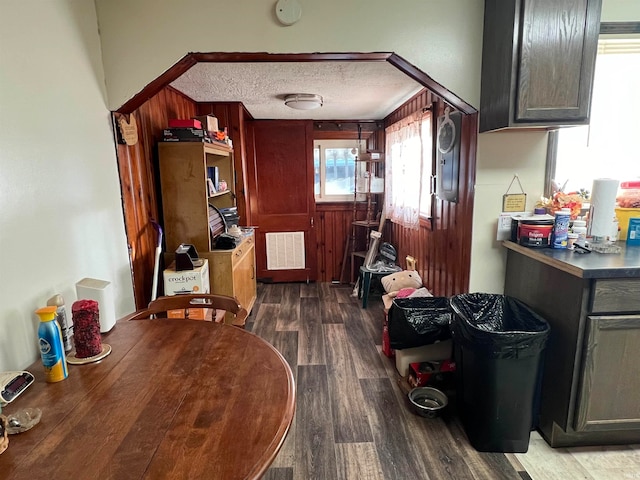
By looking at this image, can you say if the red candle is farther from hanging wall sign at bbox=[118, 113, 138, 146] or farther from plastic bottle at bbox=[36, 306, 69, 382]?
hanging wall sign at bbox=[118, 113, 138, 146]

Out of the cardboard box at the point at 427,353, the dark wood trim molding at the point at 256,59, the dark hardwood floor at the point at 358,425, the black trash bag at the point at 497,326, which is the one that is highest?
the dark wood trim molding at the point at 256,59

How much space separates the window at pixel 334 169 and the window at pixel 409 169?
0.58 metres

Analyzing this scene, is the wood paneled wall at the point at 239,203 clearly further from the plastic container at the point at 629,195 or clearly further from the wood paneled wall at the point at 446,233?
the plastic container at the point at 629,195

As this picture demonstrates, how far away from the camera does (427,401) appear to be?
85.5 inches

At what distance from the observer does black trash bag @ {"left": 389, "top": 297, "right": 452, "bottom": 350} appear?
227 centimetres

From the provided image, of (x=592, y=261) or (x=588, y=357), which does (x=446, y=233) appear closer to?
(x=592, y=261)

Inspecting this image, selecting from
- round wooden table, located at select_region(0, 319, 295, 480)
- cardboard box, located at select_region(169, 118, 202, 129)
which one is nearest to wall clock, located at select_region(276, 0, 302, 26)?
cardboard box, located at select_region(169, 118, 202, 129)

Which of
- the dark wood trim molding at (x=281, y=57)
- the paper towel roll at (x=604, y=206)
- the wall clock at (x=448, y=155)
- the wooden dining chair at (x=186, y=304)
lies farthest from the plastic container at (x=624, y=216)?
the wooden dining chair at (x=186, y=304)

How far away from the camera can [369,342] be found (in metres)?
3.06

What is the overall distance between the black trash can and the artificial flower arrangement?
1.85ft

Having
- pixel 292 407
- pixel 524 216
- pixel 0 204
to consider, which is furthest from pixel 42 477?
pixel 524 216

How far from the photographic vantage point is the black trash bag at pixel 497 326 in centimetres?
165

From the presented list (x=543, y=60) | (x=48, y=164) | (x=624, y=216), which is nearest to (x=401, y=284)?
(x=624, y=216)

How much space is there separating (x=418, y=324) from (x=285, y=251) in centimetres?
269
